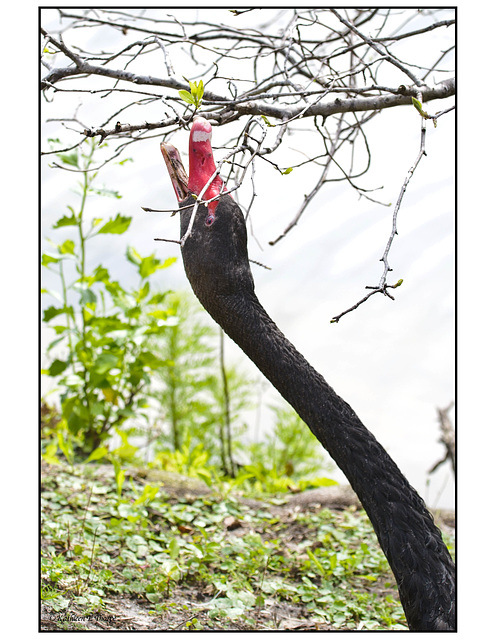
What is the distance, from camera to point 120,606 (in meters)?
1.63

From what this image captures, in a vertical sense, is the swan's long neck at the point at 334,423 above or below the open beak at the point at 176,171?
below

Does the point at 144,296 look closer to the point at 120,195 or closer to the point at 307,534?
the point at 120,195

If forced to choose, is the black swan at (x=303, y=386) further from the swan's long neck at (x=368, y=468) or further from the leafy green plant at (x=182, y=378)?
the leafy green plant at (x=182, y=378)

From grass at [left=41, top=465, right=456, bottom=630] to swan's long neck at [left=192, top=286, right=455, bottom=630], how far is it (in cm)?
54

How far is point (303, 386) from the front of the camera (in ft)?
4.42

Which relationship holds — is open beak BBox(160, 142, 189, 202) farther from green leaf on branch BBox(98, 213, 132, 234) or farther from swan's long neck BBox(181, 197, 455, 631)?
green leaf on branch BBox(98, 213, 132, 234)

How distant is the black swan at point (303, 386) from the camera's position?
123 cm

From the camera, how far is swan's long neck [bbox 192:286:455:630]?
1.21m

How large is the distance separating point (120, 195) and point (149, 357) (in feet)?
2.68

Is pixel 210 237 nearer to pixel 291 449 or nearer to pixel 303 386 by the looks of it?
pixel 303 386

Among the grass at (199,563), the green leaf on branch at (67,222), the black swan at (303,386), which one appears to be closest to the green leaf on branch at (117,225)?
the green leaf on branch at (67,222)

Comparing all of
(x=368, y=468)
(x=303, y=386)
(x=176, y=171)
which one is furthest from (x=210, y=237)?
(x=368, y=468)

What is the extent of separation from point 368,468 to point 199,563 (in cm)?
84

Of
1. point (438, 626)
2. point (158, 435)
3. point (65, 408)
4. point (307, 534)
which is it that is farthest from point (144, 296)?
point (438, 626)
